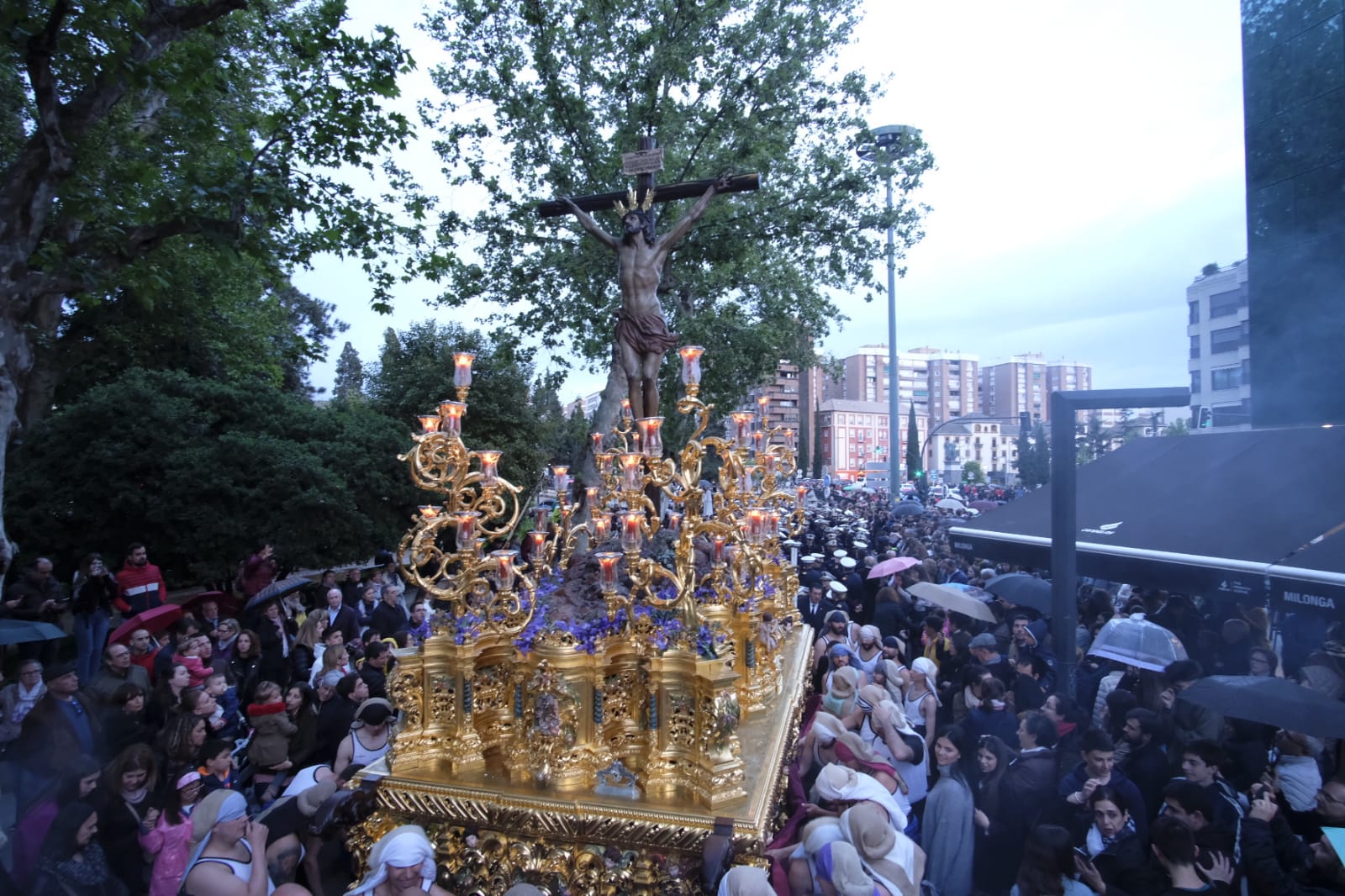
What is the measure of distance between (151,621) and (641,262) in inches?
257

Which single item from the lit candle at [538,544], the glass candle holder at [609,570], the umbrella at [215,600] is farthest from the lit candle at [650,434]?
the umbrella at [215,600]

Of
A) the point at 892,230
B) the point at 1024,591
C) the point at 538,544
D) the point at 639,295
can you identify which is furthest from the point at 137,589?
the point at 892,230

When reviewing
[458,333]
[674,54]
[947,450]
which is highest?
[674,54]

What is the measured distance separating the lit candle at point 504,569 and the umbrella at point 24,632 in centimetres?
491

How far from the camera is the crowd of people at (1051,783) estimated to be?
144 inches

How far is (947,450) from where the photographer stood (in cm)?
7281

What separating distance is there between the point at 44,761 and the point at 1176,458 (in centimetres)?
1193

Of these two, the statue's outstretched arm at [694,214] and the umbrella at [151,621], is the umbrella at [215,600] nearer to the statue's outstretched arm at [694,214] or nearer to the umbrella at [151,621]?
the umbrella at [151,621]

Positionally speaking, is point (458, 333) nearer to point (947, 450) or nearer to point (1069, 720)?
point (1069, 720)

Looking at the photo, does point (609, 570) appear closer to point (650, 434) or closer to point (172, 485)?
point (650, 434)

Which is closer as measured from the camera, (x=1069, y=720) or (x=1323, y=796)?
(x=1323, y=796)

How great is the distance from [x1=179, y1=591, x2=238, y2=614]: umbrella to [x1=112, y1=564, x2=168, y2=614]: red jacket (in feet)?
1.28

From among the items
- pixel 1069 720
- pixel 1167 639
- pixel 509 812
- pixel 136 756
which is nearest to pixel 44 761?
pixel 136 756

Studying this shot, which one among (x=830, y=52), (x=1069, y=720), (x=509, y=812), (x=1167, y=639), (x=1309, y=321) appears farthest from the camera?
(x=830, y=52)
